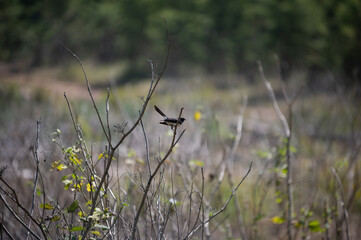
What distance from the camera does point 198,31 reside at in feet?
71.8

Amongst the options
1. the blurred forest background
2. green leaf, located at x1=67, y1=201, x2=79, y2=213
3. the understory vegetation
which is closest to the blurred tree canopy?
the blurred forest background

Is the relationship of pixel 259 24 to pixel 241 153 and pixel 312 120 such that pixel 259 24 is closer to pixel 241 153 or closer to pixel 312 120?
pixel 312 120

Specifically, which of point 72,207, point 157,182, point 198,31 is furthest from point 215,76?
point 72,207

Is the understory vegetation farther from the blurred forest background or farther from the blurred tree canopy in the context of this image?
the blurred tree canopy

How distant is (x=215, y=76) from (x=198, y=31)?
3212 millimetres

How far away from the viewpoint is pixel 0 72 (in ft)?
33.6

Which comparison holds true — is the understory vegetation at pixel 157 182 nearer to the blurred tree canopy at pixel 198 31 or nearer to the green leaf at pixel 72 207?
the green leaf at pixel 72 207

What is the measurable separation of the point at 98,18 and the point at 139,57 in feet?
13.3

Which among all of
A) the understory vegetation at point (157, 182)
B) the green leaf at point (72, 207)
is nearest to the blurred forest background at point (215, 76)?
the understory vegetation at point (157, 182)

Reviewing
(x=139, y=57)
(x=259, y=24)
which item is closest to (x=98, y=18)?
(x=139, y=57)

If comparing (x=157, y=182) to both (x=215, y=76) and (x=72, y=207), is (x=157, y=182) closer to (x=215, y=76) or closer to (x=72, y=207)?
(x=72, y=207)

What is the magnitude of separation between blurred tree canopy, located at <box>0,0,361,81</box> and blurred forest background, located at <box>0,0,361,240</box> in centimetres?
7

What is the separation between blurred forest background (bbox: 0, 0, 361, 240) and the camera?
3967mm

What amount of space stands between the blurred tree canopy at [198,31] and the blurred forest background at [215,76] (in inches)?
2.9
